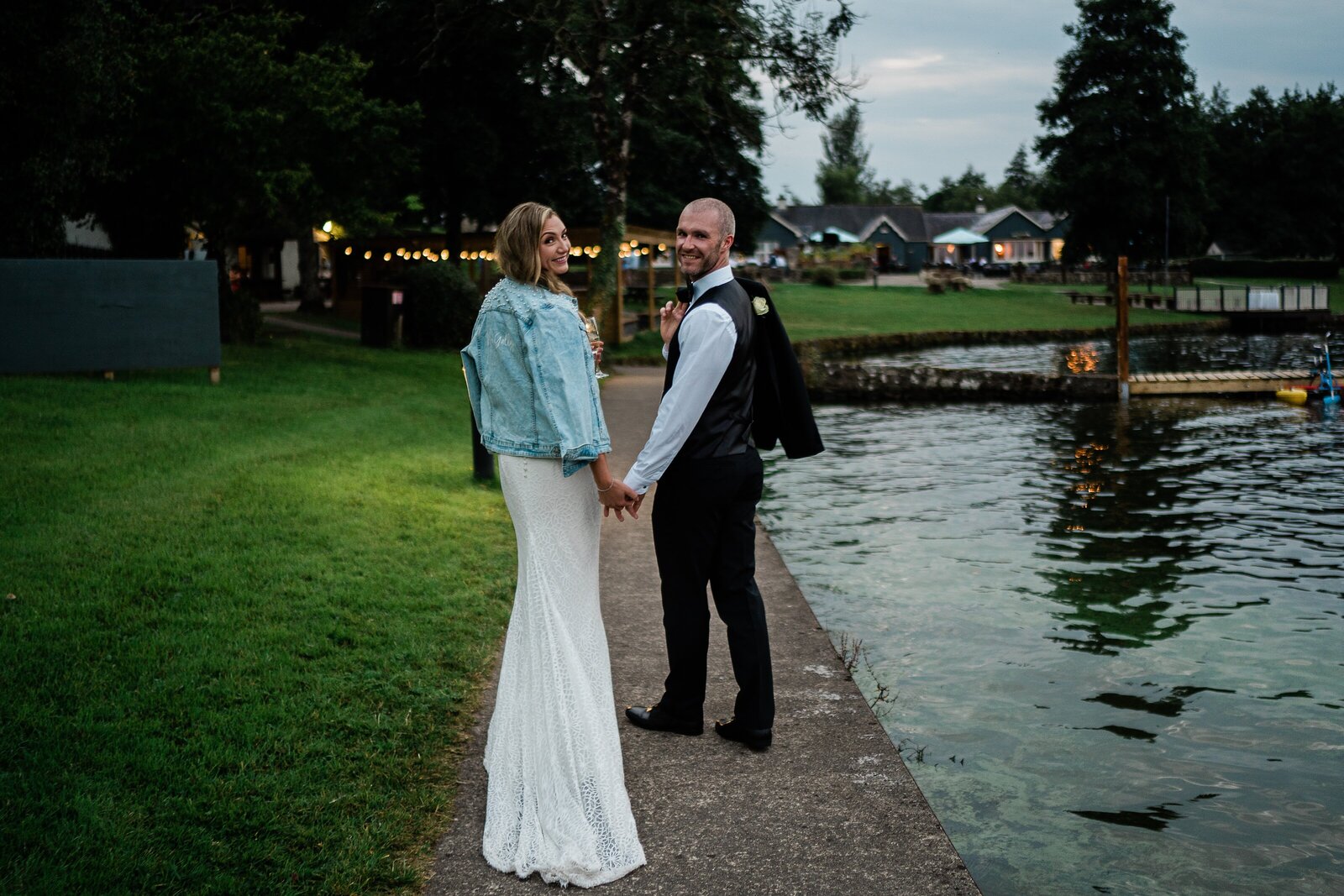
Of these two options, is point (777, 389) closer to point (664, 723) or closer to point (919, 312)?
point (664, 723)

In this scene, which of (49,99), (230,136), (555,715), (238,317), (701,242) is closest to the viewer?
(555,715)

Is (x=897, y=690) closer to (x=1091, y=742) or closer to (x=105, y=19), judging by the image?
(x=1091, y=742)

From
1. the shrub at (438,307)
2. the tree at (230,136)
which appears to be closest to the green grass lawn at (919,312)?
the shrub at (438,307)

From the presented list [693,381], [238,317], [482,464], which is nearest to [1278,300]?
[238,317]

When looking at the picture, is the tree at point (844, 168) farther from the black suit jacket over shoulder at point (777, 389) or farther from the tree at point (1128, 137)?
the black suit jacket over shoulder at point (777, 389)

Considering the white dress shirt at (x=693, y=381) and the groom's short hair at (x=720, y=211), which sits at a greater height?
the groom's short hair at (x=720, y=211)

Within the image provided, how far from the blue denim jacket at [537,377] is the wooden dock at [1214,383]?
20.5 metres

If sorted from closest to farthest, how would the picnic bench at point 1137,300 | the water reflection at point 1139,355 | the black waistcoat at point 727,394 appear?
the black waistcoat at point 727,394
the water reflection at point 1139,355
the picnic bench at point 1137,300

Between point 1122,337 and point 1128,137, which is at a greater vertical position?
point 1128,137

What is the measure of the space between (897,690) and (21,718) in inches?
170

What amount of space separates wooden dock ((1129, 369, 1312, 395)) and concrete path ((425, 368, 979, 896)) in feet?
59.8

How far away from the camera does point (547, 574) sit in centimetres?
392

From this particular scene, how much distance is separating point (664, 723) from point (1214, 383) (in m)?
20.3

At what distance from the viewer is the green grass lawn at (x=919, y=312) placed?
38.0 metres
